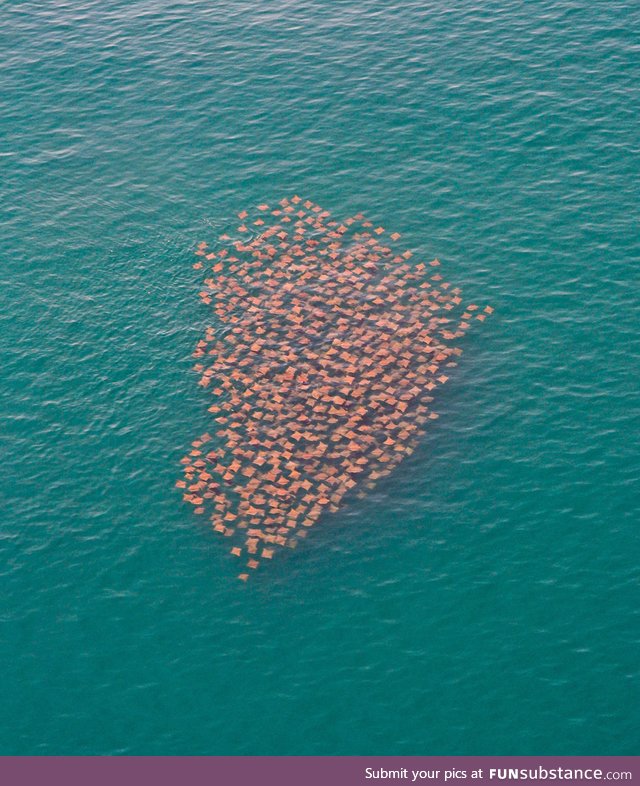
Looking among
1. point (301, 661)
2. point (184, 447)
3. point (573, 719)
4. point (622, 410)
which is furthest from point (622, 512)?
point (184, 447)

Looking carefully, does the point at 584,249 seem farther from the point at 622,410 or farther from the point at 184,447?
the point at 184,447
